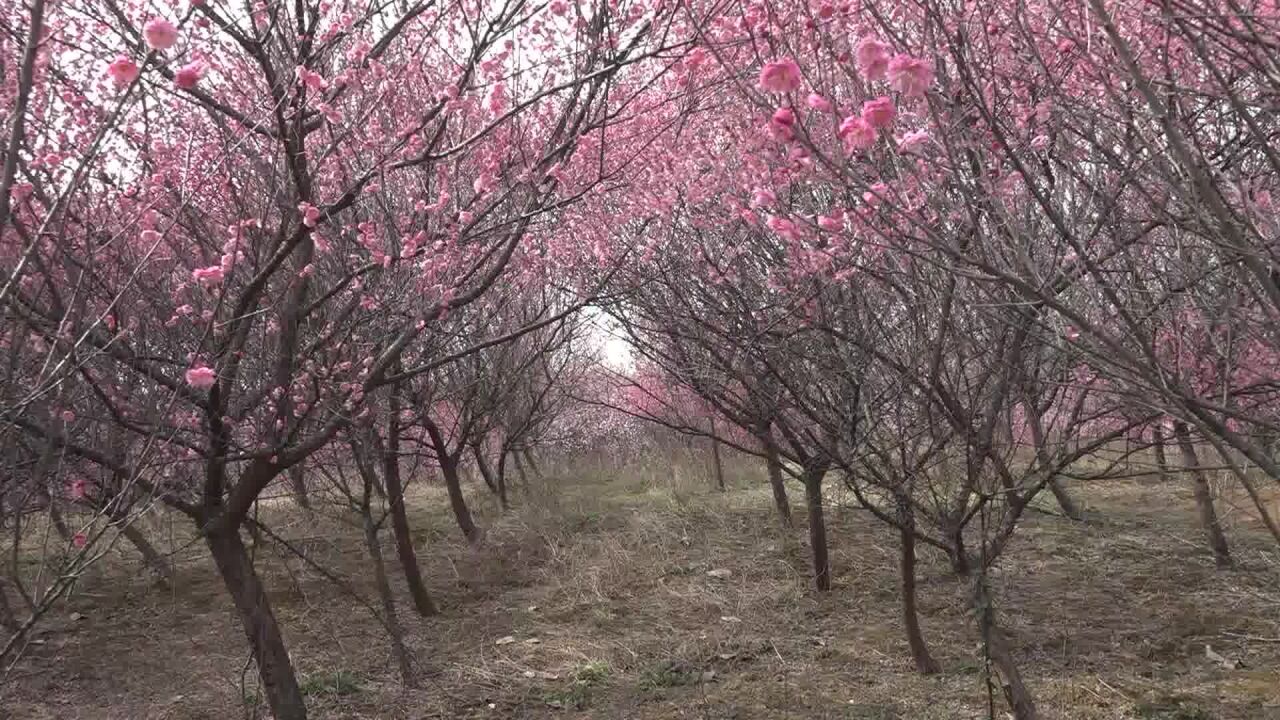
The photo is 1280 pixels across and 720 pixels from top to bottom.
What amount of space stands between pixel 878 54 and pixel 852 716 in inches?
178

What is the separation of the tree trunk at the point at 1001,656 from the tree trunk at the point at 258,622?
377 centimetres

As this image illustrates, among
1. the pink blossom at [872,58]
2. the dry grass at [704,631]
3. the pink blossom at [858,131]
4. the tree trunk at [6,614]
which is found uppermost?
the pink blossom at [872,58]

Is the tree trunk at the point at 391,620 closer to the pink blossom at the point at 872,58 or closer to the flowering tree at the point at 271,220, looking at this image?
the flowering tree at the point at 271,220

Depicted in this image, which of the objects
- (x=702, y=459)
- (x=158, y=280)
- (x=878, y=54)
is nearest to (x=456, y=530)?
(x=702, y=459)

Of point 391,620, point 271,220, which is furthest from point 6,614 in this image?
point 271,220

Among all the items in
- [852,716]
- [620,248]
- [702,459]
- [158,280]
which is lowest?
[852,716]

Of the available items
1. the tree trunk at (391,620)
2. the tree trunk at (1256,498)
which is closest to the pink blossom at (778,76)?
the tree trunk at (1256,498)

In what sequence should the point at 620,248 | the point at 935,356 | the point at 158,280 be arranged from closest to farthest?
the point at 935,356, the point at 158,280, the point at 620,248

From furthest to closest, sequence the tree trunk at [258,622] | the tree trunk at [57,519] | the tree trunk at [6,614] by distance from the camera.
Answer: the tree trunk at [6,614] → the tree trunk at [258,622] → the tree trunk at [57,519]

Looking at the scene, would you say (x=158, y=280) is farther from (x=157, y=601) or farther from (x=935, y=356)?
(x=157, y=601)

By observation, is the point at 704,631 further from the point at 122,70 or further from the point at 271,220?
the point at 122,70

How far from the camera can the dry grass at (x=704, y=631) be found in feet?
17.3

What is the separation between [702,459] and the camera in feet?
50.0

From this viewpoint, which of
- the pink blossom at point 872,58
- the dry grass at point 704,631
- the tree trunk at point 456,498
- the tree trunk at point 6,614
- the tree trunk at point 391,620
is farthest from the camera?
the tree trunk at point 456,498
